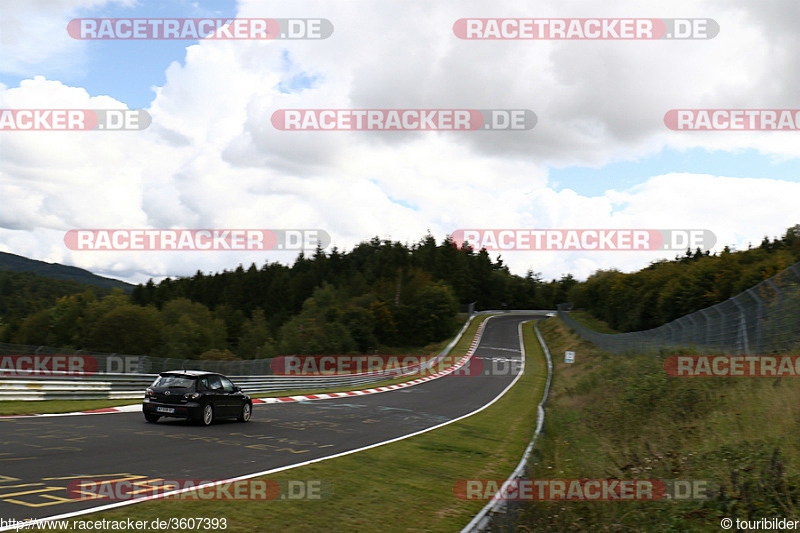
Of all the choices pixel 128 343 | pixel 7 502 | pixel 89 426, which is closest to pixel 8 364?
pixel 89 426

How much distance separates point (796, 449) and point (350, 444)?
327 inches

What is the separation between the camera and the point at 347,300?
11094 centimetres

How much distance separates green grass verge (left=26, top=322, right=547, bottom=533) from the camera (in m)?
7.11

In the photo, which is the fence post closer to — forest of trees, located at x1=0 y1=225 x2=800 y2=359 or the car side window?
the car side window

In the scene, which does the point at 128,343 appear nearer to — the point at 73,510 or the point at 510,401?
the point at 510,401

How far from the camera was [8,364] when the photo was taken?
25.6m

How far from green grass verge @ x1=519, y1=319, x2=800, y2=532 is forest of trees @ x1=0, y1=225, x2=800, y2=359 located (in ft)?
106

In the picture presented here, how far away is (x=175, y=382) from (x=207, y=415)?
3.67 ft
